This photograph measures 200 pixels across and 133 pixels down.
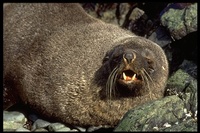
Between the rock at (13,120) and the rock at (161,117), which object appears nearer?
the rock at (161,117)

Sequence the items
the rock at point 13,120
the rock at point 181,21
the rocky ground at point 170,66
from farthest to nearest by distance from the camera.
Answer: the rock at point 181,21, the rock at point 13,120, the rocky ground at point 170,66

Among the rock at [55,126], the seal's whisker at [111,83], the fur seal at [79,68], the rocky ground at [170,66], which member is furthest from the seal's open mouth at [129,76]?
the rock at [55,126]

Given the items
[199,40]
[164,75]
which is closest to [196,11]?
[199,40]

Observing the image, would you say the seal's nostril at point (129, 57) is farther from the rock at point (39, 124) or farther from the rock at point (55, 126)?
the rock at point (39, 124)

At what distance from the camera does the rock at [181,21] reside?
24.3 ft

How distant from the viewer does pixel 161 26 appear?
7.94 metres

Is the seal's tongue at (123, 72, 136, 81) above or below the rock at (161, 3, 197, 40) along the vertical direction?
below

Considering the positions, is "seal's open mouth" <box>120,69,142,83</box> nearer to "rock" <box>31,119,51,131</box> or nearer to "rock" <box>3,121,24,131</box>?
"rock" <box>31,119,51,131</box>

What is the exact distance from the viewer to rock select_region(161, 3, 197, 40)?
7418 mm

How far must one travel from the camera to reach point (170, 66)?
779 centimetres

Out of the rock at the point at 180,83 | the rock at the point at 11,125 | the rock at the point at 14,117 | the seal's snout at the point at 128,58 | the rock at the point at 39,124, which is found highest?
the seal's snout at the point at 128,58

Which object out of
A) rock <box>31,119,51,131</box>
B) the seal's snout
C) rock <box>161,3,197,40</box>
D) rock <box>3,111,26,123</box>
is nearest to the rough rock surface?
the seal's snout

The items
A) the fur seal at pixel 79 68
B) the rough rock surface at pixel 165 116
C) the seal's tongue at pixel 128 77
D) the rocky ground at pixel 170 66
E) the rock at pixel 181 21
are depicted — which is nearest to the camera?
the rough rock surface at pixel 165 116

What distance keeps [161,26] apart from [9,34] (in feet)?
8.13
